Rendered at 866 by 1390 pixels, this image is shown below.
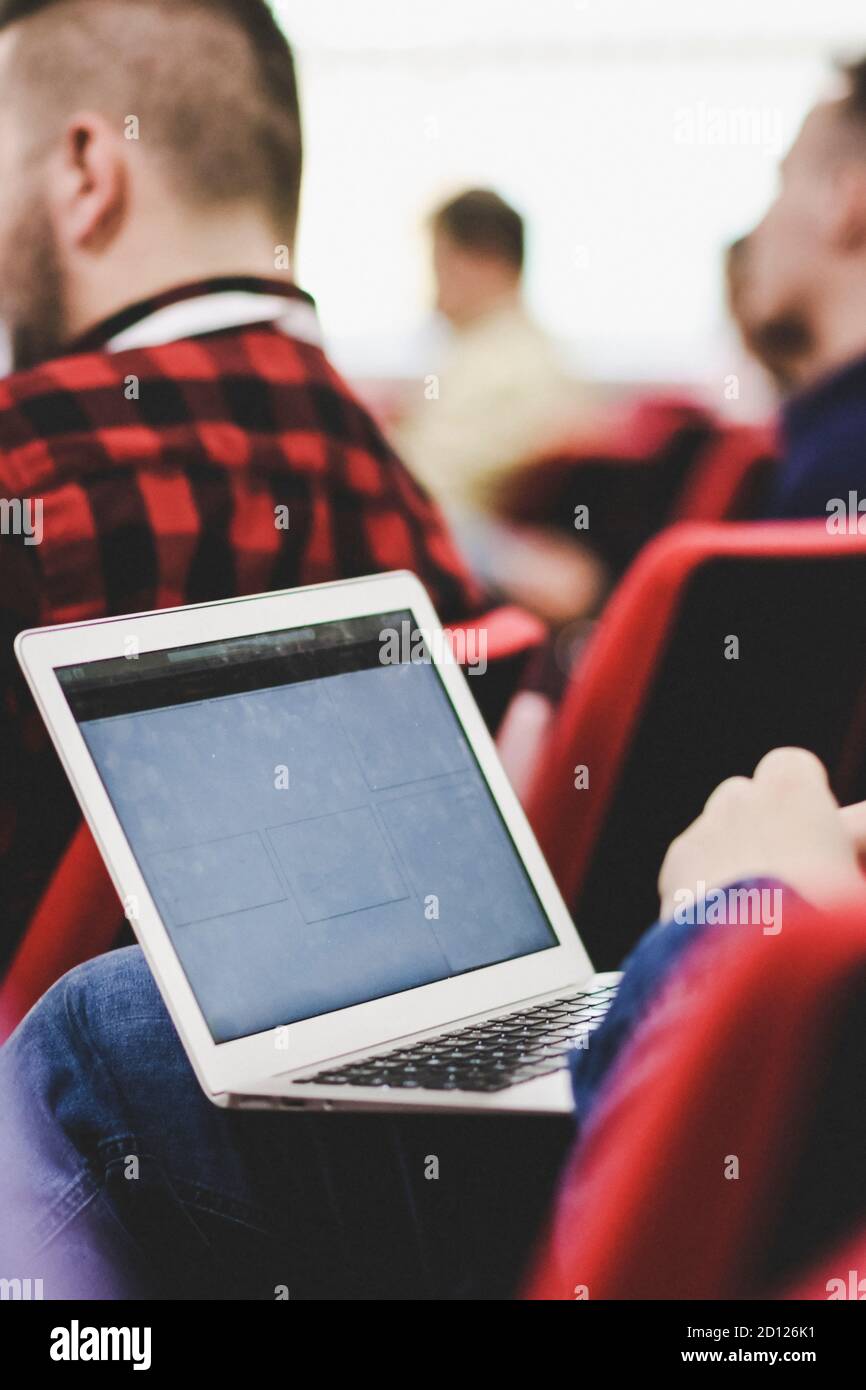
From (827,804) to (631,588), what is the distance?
0.98ft

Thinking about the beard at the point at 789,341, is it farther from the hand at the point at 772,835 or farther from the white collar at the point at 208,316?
the hand at the point at 772,835

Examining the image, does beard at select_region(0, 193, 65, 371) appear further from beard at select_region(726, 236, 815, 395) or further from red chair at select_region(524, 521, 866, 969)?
beard at select_region(726, 236, 815, 395)

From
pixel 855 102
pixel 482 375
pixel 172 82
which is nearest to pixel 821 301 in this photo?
pixel 855 102

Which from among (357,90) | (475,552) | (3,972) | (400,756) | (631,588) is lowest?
(3,972)

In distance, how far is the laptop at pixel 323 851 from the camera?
91cm

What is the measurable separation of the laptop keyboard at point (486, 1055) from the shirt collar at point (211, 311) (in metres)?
0.74

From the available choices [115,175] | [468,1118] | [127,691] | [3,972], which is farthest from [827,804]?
[115,175]

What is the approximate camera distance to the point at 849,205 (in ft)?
6.68

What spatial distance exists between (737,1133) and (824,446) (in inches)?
55.5

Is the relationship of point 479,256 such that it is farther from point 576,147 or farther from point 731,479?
point 731,479
